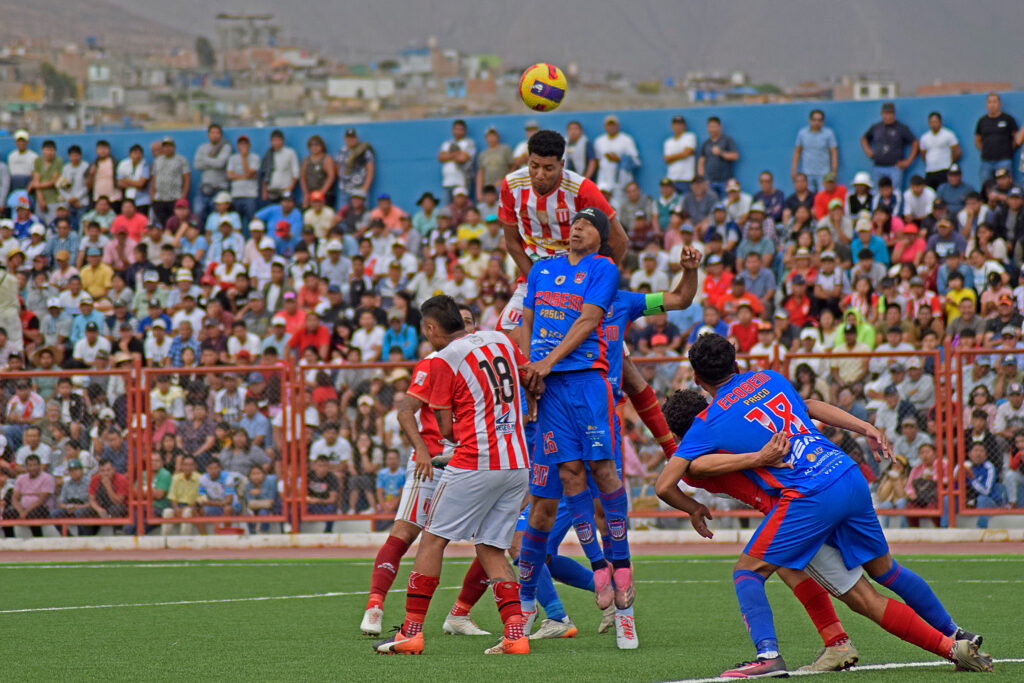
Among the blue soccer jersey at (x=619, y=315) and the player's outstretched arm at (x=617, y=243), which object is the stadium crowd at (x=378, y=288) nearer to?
the player's outstretched arm at (x=617, y=243)

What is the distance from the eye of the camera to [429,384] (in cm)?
732

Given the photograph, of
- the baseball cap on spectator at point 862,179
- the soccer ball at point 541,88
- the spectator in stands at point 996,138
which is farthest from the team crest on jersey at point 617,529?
the spectator in stands at point 996,138

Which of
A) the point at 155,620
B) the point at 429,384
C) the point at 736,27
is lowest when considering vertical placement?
the point at 155,620

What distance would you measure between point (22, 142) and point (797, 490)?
21364 mm

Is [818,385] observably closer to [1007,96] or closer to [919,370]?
[919,370]

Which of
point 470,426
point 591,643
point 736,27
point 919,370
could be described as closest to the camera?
point 470,426

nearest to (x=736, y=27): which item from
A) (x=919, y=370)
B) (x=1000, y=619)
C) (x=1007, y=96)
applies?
(x=1007, y=96)

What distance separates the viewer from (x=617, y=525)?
7844mm

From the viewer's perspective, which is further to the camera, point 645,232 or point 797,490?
point 645,232

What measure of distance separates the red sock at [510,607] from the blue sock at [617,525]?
75 centimetres

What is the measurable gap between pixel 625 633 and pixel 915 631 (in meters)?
1.93

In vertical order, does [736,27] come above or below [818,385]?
above

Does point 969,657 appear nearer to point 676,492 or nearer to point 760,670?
point 760,670

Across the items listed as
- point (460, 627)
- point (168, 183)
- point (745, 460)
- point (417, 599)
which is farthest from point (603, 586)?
point (168, 183)
